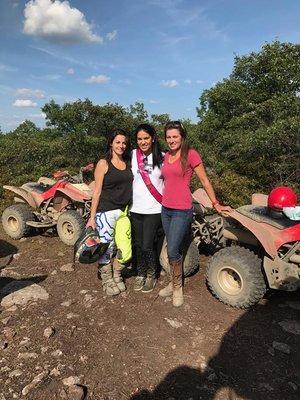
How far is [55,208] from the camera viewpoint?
6.90 meters

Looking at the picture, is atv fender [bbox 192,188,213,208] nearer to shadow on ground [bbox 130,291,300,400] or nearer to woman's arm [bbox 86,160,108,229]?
woman's arm [bbox 86,160,108,229]

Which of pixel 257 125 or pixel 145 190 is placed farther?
pixel 257 125

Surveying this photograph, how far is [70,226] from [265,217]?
3.43 m

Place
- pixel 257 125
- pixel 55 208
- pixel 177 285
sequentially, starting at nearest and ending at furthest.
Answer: pixel 177 285 < pixel 55 208 < pixel 257 125

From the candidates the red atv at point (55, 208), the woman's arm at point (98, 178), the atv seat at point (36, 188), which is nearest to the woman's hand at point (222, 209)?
the woman's arm at point (98, 178)

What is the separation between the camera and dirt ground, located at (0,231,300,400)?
2.97 meters

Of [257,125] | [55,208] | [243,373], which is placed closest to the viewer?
[243,373]

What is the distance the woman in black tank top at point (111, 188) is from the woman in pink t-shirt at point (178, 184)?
17.7 inches

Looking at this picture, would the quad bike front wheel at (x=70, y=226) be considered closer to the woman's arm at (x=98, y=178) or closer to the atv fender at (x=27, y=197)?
the atv fender at (x=27, y=197)

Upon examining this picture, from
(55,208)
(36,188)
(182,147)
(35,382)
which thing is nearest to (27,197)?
(36,188)

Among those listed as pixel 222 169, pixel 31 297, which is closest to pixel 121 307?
pixel 31 297

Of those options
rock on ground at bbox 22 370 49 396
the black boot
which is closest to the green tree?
the black boot

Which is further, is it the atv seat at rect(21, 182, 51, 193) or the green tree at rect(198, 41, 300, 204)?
the green tree at rect(198, 41, 300, 204)

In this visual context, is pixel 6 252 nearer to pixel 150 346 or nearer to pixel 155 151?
pixel 155 151
